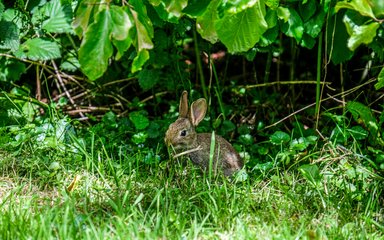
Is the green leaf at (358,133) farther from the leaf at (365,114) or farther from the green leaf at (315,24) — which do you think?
the green leaf at (315,24)

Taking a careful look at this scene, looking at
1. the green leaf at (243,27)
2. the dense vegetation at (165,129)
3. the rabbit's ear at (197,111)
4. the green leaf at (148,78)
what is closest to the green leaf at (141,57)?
the dense vegetation at (165,129)

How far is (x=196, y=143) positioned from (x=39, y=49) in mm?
1271

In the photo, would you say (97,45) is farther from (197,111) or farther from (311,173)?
(197,111)

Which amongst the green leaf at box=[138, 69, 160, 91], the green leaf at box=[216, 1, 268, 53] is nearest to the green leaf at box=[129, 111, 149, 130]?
the green leaf at box=[138, 69, 160, 91]

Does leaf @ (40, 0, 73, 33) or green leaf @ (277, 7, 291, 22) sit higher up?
green leaf @ (277, 7, 291, 22)

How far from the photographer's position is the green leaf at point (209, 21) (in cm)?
335

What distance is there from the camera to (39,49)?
468 cm

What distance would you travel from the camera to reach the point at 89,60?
286cm

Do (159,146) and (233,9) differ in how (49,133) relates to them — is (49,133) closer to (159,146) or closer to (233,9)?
(159,146)

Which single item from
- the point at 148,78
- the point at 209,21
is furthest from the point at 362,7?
the point at 148,78

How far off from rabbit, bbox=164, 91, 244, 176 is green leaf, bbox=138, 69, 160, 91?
568 millimetres

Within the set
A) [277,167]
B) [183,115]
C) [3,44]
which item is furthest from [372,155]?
[3,44]

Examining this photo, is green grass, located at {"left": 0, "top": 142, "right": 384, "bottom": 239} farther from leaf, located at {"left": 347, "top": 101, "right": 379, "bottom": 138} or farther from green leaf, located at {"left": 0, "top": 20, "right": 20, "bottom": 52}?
green leaf, located at {"left": 0, "top": 20, "right": 20, "bottom": 52}

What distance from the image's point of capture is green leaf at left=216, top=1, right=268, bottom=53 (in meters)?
3.25
